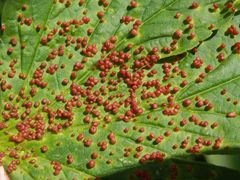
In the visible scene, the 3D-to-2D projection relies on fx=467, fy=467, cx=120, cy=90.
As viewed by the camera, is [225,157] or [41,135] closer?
[41,135]

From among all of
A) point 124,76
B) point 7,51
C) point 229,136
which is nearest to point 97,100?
point 124,76

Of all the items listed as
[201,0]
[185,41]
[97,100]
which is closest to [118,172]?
[97,100]

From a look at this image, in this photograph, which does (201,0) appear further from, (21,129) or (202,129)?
(21,129)

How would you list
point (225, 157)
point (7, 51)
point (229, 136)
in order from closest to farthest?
point (229, 136)
point (7, 51)
point (225, 157)

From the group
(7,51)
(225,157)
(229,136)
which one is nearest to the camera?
(229,136)

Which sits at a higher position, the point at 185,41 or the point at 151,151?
the point at 185,41

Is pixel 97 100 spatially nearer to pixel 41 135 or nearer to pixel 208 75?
pixel 41 135

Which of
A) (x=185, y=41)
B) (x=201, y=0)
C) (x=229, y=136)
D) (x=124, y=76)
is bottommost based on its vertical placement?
(x=229, y=136)
